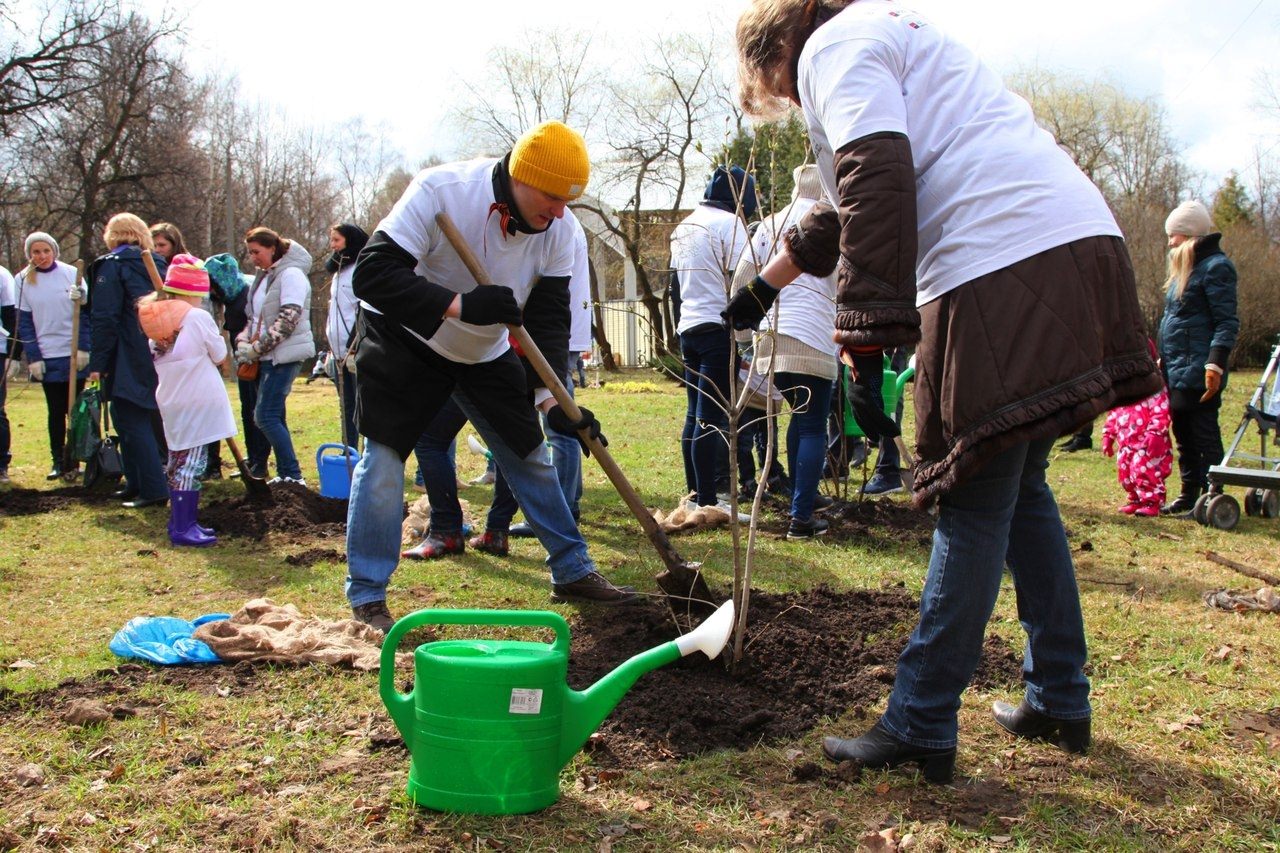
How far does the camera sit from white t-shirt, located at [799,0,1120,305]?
7.82 ft

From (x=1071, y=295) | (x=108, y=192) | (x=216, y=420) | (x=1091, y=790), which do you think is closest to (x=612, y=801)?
(x=1091, y=790)

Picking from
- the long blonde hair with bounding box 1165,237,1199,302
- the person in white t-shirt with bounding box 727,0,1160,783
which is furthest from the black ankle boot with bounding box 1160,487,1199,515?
the person in white t-shirt with bounding box 727,0,1160,783

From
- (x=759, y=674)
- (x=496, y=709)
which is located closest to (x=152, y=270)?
(x=759, y=674)

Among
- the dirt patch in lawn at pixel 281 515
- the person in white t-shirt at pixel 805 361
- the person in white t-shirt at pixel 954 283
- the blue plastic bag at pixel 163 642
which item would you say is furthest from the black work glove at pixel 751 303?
the dirt patch in lawn at pixel 281 515

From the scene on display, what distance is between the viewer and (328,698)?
10.7 ft

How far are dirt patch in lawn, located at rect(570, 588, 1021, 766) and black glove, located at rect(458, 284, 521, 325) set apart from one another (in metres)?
1.23

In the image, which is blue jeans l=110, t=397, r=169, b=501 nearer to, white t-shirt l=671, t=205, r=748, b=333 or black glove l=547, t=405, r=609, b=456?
white t-shirt l=671, t=205, r=748, b=333

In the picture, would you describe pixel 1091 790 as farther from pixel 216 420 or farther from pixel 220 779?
pixel 216 420

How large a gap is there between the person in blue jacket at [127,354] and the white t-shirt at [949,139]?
20.2 ft

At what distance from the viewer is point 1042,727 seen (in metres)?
2.90

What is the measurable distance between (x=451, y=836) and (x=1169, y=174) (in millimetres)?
41464

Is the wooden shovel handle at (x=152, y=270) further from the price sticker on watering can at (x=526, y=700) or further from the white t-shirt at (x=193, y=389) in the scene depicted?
the price sticker on watering can at (x=526, y=700)

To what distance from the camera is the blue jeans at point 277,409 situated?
7812 millimetres

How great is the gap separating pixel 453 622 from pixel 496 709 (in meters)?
0.22
